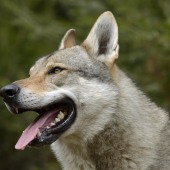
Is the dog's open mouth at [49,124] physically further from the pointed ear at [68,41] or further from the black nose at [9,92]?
the pointed ear at [68,41]

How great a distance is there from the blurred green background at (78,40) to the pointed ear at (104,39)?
3.58 feet

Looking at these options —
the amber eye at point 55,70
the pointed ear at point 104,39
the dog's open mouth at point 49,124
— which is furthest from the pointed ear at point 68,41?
the dog's open mouth at point 49,124

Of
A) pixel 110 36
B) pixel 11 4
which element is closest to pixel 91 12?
pixel 11 4

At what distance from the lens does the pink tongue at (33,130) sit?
7.74 metres

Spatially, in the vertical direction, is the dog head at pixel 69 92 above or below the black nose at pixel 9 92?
below

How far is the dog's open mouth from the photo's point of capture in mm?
7754

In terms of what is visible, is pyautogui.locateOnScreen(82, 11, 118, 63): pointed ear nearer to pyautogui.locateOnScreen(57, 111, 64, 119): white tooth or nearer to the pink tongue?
pyautogui.locateOnScreen(57, 111, 64, 119): white tooth

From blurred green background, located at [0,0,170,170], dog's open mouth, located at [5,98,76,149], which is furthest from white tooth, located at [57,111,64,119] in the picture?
blurred green background, located at [0,0,170,170]

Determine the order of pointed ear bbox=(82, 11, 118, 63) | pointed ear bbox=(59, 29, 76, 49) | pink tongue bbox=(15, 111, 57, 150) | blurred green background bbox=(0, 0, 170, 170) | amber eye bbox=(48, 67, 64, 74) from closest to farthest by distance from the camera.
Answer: pink tongue bbox=(15, 111, 57, 150) → amber eye bbox=(48, 67, 64, 74) → pointed ear bbox=(82, 11, 118, 63) → pointed ear bbox=(59, 29, 76, 49) → blurred green background bbox=(0, 0, 170, 170)

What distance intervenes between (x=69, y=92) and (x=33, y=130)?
22.4 inches

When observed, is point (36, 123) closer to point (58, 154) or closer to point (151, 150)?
point (58, 154)

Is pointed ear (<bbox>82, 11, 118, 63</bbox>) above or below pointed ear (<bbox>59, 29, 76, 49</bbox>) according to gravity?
above

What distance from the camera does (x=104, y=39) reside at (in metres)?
8.58

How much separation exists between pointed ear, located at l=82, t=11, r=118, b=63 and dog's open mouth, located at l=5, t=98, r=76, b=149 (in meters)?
0.82
